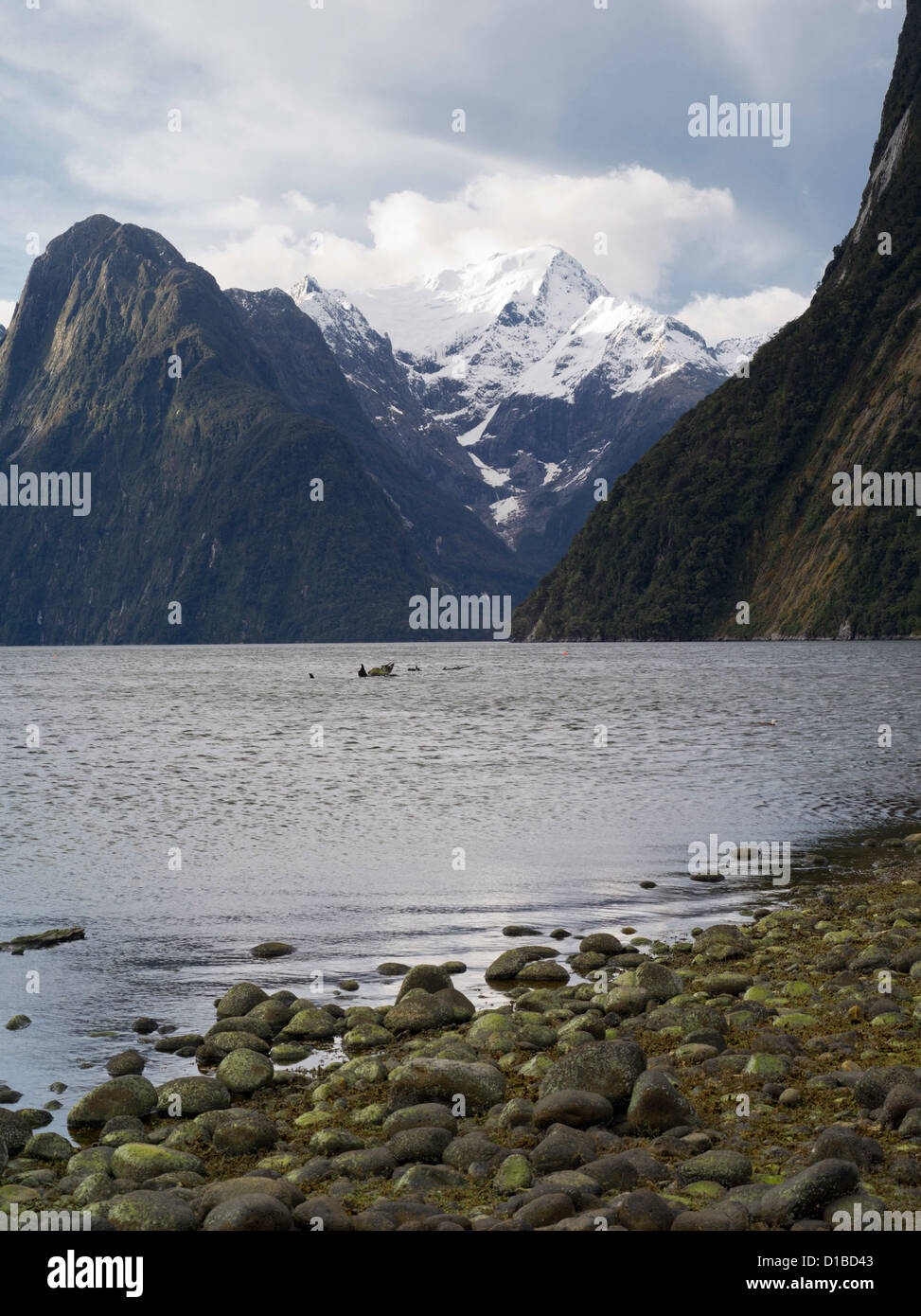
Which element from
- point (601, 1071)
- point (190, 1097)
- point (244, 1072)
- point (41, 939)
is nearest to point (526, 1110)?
point (601, 1071)

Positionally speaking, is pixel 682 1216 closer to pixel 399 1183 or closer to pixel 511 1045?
pixel 399 1183

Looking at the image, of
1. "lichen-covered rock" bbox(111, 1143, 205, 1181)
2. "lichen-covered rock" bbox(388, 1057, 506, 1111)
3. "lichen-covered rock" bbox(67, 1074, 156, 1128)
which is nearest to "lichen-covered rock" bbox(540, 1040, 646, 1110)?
"lichen-covered rock" bbox(388, 1057, 506, 1111)

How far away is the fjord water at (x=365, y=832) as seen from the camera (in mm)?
19953

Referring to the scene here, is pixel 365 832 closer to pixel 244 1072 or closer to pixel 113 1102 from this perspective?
pixel 244 1072

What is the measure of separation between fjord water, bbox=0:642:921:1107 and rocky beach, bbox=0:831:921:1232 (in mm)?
1295

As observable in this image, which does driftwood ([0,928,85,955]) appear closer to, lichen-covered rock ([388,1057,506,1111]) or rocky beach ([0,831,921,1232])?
rocky beach ([0,831,921,1232])

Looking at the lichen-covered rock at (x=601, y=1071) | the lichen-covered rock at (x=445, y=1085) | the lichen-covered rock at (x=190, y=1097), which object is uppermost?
the lichen-covered rock at (x=601, y=1071)

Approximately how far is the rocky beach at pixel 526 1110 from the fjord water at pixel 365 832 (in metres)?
1.29

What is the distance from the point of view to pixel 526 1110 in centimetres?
1230

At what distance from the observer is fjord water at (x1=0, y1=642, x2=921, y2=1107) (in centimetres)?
1995

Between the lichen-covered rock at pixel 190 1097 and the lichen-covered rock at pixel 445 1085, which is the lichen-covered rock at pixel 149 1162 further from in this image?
the lichen-covered rock at pixel 445 1085

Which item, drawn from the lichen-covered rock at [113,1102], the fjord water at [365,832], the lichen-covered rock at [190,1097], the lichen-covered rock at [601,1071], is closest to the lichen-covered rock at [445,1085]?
the lichen-covered rock at [601,1071]

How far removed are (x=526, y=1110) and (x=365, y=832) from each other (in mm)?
→ 21724

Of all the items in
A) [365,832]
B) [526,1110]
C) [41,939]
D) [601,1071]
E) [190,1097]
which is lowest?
[190,1097]
